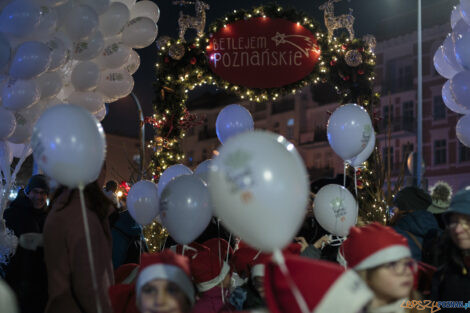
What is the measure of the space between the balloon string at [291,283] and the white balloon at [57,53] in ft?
14.6

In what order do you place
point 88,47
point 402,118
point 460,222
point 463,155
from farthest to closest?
point 402,118, point 463,155, point 88,47, point 460,222

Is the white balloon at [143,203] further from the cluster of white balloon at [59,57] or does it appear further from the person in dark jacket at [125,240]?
the cluster of white balloon at [59,57]

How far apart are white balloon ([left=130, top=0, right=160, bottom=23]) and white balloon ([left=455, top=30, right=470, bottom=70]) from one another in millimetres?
4311

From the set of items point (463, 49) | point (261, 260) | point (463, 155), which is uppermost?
point (463, 49)

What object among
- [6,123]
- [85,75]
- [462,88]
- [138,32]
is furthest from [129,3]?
[462,88]

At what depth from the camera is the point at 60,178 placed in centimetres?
325

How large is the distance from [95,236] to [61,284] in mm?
349

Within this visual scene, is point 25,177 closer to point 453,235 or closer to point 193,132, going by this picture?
point 453,235

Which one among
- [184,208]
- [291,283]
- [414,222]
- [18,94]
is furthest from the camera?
[18,94]

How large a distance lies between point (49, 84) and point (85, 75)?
64cm

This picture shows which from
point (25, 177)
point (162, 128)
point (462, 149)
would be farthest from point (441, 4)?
point (162, 128)

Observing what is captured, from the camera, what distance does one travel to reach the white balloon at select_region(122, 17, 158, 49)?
750 cm

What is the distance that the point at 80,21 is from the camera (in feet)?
21.0

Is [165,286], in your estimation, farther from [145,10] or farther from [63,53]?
[145,10]
